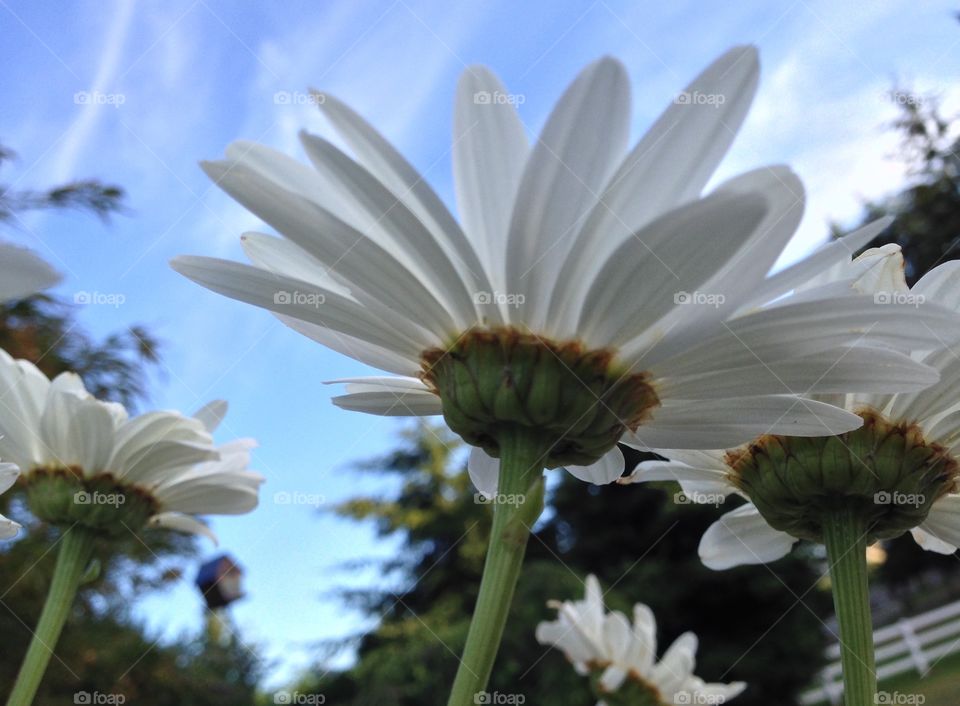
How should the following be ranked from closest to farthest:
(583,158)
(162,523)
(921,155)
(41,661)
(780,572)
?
(583,158) < (41,661) < (162,523) < (921,155) < (780,572)

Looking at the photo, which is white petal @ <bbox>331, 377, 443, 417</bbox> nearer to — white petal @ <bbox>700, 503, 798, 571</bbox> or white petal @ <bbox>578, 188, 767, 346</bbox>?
white petal @ <bbox>578, 188, 767, 346</bbox>

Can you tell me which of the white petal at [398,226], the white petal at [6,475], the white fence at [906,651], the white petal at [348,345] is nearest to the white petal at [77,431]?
the white petal at [6,475]

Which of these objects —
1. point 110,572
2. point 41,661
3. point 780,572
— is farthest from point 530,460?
point 780,572

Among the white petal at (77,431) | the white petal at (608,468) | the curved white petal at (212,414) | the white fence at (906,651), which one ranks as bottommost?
the white petal at (608,468)

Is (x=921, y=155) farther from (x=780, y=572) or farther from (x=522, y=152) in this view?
(x=522, y=152)

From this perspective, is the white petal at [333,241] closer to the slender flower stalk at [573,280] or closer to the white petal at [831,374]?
the slender flower stalk at [573,280]

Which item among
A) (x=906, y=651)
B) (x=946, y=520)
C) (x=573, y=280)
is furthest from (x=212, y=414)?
(x=906, y=651)
